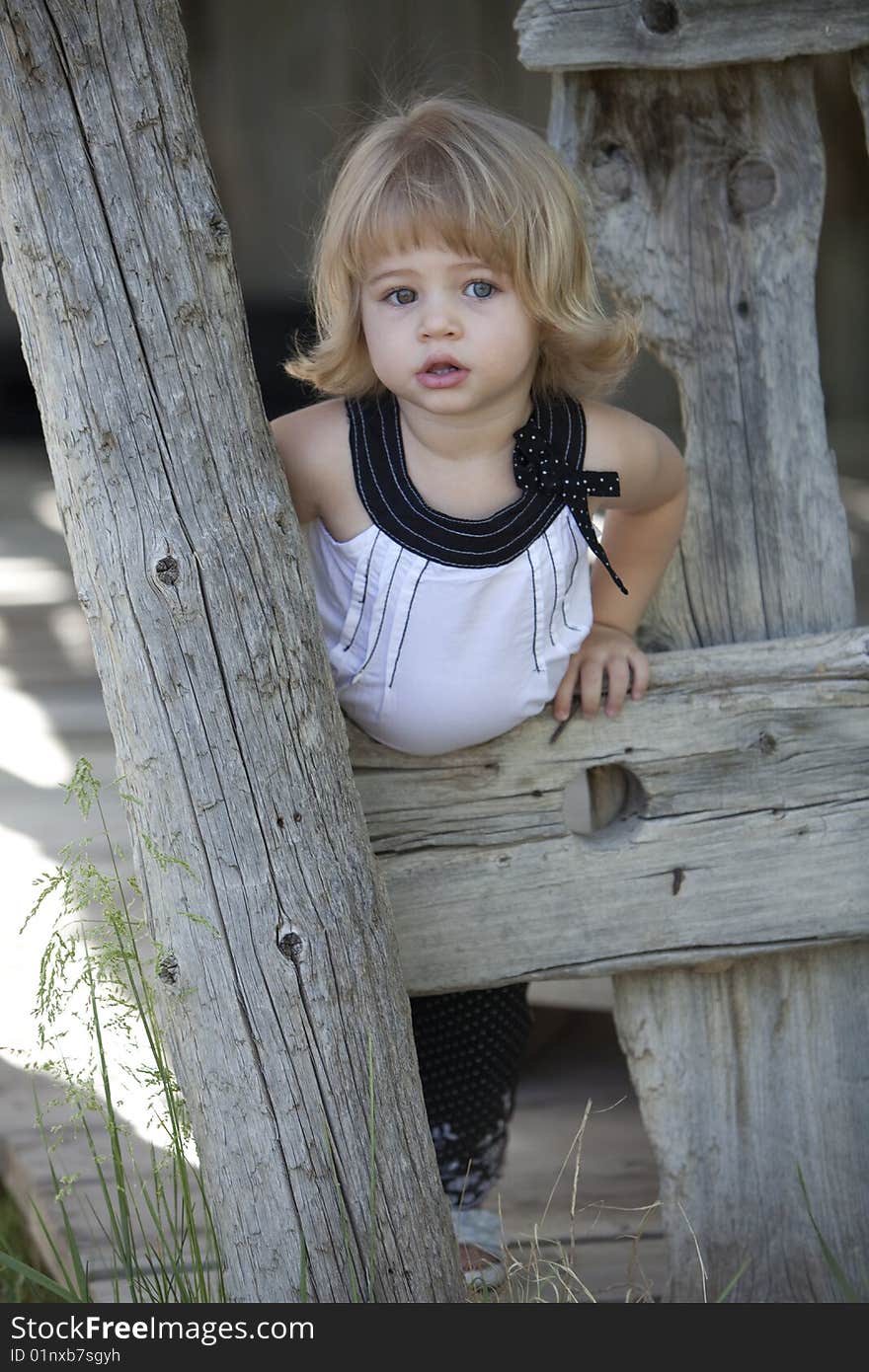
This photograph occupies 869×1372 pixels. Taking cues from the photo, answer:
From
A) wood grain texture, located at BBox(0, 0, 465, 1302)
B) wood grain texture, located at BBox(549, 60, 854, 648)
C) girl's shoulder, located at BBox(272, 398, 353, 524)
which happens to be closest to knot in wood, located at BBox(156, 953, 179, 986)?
wood grain texture, located at BBox(0, 0, 465, 1302)

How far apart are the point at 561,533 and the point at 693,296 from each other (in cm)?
49

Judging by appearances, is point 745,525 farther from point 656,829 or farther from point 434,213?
point 434,213

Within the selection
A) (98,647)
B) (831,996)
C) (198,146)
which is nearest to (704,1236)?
(831,996)

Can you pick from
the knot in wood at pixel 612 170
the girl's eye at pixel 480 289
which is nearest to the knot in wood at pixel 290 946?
the girl's eye at pixel 480 289

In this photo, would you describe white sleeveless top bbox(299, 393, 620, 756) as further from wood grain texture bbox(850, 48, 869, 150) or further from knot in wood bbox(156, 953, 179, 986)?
wood grain texture bbox(850, 48, 869, 150)

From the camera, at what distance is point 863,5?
208cm

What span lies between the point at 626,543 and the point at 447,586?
37 centimetres

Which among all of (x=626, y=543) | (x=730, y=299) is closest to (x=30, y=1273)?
(x=626, y=543)

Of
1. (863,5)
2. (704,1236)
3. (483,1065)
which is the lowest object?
(704,1236)

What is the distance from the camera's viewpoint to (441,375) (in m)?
1.82

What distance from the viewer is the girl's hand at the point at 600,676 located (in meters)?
2.10

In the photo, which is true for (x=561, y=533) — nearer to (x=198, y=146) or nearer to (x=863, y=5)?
(x=198, y=146)

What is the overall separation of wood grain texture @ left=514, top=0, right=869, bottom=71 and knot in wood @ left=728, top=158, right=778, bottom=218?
161mm

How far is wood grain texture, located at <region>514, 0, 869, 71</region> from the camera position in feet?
6.73
